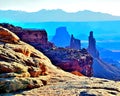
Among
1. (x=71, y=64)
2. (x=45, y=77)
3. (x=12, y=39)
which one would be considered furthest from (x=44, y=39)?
(x=45, y=77)

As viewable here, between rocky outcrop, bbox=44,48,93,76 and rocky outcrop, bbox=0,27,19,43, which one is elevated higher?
rocky outcrop, bbox=0,27,19,43

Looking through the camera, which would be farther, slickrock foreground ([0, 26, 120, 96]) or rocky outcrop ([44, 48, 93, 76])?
rocky outcrop ([44, 48, 93, 76])

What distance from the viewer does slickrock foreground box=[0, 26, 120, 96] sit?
36.2 metres

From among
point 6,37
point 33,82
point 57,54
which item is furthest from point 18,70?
point 57,54

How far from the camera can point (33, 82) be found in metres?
38.3

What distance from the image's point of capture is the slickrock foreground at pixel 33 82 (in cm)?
3625

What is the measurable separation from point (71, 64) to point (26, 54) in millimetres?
22314

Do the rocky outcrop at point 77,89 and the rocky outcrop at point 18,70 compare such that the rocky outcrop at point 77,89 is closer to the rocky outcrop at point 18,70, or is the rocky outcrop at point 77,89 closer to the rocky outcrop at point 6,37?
the rocky outcrop at point 18,70

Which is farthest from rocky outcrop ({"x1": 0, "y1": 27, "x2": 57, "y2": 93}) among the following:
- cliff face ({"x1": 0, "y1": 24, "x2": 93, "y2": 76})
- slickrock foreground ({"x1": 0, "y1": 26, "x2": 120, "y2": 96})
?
cliff face ({"x1": 0, "y1": 24, "x2": 93, "y2": 76})

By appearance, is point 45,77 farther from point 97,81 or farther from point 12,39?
point 12,39

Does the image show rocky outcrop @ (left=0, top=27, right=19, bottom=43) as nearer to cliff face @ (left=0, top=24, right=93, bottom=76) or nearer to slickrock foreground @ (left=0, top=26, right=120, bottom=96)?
slickrock foreground @ (left=0, top=26, right=120, bottom=96)

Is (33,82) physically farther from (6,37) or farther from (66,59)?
(66,59)

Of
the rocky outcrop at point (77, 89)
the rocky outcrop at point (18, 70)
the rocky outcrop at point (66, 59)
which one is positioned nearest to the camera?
the rocky outcrop at point (77, 89)

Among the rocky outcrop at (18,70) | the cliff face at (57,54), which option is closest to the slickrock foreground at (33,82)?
the rocky outcrop at (18,70)
